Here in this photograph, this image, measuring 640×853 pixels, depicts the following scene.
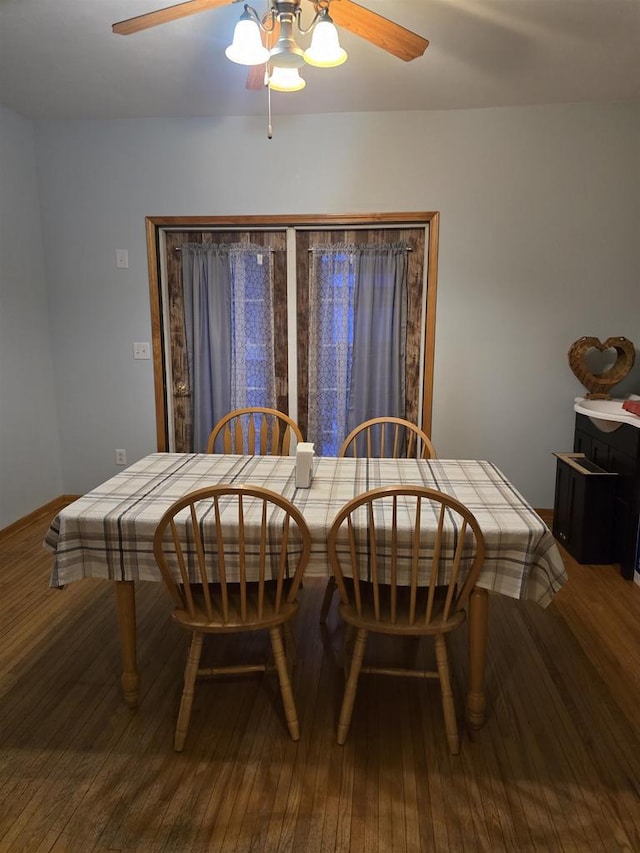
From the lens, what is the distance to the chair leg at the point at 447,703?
65.2 inches

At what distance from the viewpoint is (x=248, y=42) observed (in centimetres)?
157

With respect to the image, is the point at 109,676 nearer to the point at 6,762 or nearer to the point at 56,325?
the point at 6,762

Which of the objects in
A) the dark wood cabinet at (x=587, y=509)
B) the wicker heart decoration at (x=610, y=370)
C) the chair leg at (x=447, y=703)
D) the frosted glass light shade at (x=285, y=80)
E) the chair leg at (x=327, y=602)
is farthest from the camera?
the wicker heart decoration at (x=610, y=370)

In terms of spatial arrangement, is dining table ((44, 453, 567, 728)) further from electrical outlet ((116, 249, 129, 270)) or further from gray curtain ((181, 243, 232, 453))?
electrical outlet ((116, 249, 129, 270))

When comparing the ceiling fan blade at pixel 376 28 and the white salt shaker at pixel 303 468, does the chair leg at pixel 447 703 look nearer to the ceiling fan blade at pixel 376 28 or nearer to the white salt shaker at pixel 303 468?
the white salt shaker at pixel 303 468

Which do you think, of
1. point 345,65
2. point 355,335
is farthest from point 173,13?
point 355,335

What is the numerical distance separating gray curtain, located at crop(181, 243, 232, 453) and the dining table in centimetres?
151

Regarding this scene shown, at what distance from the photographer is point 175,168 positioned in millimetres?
3271

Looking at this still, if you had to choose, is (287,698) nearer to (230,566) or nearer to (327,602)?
(230,566)

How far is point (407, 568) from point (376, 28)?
1.66 metres

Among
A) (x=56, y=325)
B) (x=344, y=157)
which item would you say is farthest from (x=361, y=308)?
(x=56, y=325)

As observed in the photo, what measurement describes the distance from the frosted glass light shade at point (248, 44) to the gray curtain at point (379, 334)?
5.79ft

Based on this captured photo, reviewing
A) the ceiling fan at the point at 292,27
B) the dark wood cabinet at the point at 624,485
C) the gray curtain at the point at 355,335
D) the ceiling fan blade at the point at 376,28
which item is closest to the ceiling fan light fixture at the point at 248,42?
the ceiling fan at the point at 292,27

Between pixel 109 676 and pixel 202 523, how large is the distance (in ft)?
2.86
